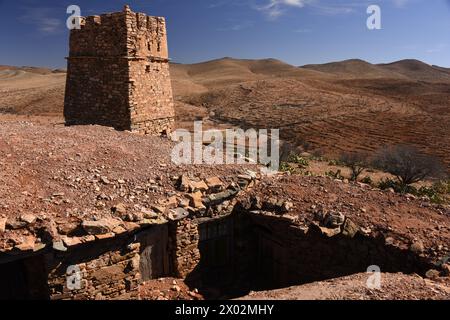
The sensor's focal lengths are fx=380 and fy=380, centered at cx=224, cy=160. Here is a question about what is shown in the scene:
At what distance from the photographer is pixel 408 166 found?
18469mm

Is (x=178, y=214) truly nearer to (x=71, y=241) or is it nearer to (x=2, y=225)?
(x=71, y=241)

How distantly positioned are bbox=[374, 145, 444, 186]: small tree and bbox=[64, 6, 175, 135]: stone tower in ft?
40.0

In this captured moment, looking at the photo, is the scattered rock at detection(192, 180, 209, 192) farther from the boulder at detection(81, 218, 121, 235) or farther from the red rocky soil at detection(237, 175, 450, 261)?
the boulder at detection(81, 218, 121, 235)

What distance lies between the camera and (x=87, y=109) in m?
12.8

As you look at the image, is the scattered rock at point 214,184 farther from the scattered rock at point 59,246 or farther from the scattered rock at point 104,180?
the scattered rock at point 59,246

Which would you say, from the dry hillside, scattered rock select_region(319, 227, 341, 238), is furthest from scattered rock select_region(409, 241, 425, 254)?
the dry hillside

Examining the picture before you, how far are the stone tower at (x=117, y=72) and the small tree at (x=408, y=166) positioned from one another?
1218 cm

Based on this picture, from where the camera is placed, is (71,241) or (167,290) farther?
(167,290)

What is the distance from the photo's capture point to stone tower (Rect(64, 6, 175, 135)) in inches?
468

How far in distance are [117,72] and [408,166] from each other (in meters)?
14.3

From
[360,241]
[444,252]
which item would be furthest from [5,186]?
[444,252]

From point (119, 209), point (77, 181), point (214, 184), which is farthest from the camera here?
point (214, 184)

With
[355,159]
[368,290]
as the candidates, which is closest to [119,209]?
[368,290]
